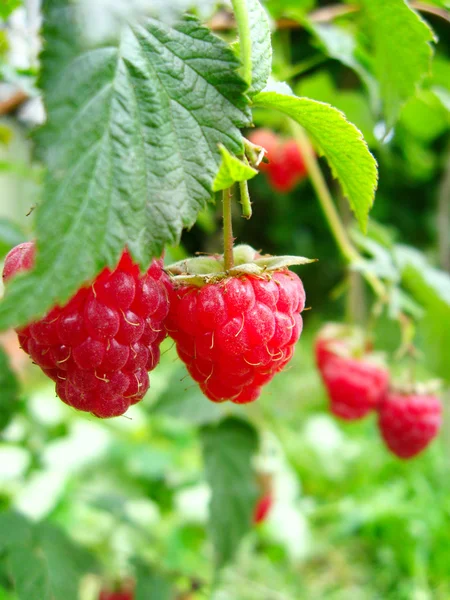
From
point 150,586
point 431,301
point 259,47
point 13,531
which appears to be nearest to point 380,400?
point 431,301

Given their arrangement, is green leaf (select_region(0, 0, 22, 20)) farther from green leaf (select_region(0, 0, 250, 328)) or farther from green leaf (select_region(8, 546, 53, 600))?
green leaf (select_region(8, 546, 53, 600))

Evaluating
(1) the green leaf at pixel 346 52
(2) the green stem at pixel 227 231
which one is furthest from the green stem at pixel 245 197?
(1) the green leaf at pixel 346 52

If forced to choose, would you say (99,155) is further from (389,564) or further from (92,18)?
(389,564)

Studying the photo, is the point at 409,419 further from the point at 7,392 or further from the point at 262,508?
the point at 7,392

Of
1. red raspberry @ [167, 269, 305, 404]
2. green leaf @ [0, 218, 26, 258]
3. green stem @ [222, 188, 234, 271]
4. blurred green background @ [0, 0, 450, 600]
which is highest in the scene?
green stem @ [222, 188, 234, 271]

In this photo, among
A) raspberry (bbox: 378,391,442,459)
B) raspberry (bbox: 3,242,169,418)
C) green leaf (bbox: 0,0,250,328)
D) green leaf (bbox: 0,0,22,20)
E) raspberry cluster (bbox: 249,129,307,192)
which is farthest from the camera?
raspberry cluster (bbox: 249,129,307,192)

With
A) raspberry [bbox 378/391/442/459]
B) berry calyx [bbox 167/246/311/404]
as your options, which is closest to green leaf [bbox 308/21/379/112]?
berry calyx [bbox 167/246/311/404]

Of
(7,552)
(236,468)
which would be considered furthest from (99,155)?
(236,468)
